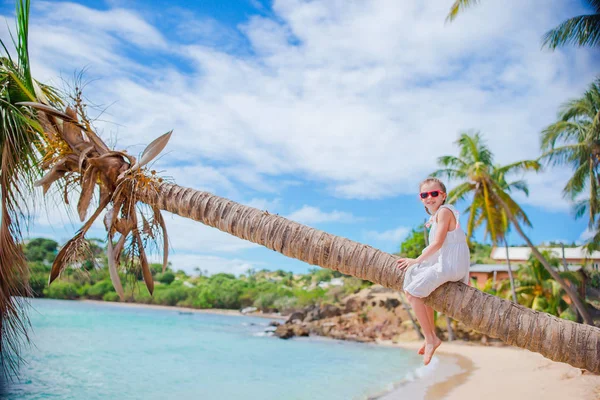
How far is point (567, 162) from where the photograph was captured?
1889cm

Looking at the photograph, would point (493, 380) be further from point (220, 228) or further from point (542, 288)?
point (542, 288)

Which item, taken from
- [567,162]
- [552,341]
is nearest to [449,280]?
[552,341]

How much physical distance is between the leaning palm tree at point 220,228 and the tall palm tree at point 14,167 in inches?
8.1

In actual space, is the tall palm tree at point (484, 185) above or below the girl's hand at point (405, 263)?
above

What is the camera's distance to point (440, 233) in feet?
13.8

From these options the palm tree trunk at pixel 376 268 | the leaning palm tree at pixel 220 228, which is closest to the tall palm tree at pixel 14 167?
the leaning palm tree at pixel 220 228

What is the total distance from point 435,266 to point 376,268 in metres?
0.57

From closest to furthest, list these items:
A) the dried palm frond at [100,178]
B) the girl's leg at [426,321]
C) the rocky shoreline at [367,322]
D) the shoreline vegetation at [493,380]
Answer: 1. the girl's leg at [426,321]
2. the dried palm frond at [100,178]
3. the shoreline vegetation at [493,380]
4. the rocky shoreline at [367,322]

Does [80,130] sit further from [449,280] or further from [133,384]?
[133,384]

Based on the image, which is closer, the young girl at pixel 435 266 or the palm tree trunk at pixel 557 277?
the young girl at pixel 435 266

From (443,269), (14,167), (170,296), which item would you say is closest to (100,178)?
(14,167)

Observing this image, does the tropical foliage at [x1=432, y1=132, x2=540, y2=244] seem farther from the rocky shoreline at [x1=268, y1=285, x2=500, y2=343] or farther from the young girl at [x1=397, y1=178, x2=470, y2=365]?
the young girl at [x1=397, y1=178, x2=470, y2=365]

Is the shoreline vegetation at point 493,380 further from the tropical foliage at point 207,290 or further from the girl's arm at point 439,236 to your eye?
the tropical foliage at point 207,290

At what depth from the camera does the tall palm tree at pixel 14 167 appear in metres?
5.60
